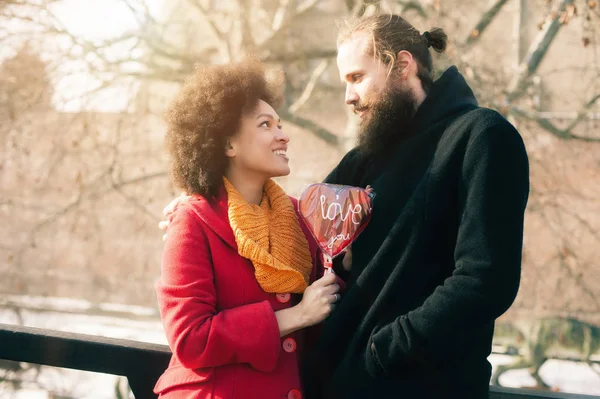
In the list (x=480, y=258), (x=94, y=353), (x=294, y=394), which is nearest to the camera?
(x=480, y=258)

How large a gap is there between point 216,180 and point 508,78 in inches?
328

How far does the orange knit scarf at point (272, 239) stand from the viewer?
6.79 ft

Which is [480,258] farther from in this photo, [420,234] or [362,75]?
[362,75]

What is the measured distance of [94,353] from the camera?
2516 millimetres

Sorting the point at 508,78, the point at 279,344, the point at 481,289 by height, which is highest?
the point at 508,78

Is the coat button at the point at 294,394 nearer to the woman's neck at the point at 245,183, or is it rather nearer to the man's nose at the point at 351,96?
the woman's neck at the point at 245,183

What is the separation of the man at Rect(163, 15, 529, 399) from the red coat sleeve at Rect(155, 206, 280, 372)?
0.20 meters

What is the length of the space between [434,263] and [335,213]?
1.16 feet

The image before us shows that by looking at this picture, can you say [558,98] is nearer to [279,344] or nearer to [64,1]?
[64,1]

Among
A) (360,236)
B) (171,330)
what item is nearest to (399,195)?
(360,236)

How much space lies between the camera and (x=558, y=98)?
30.4ft

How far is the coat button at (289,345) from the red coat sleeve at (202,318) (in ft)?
0.27

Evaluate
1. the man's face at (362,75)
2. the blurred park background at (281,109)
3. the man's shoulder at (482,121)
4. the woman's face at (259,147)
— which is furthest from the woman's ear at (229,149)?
the blurred park background at (281,109)

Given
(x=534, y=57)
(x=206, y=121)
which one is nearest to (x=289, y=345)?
(x=206, y=121)
